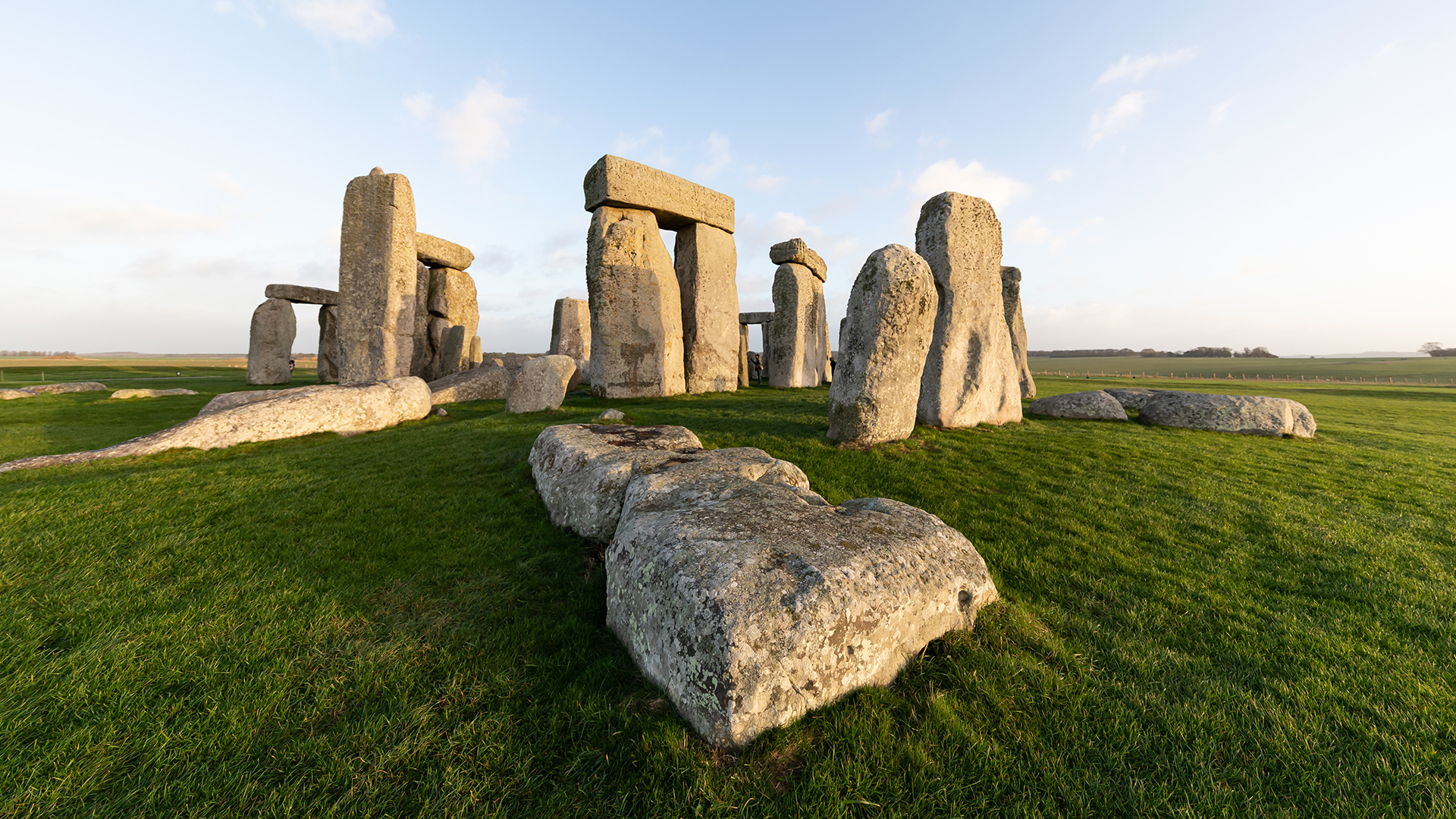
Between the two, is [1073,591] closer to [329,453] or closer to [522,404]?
[329,453]

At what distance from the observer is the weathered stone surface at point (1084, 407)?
31.7 feet

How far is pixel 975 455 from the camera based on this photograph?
6469 mm

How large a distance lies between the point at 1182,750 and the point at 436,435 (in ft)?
27.8

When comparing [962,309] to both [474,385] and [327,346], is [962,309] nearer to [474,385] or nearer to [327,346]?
[474,385]

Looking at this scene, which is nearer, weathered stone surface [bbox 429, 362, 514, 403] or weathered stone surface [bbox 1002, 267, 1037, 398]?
weathered stone surface [bbox 429, 362, 514, 403]

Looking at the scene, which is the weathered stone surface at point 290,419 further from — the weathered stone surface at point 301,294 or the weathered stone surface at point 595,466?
the weathered stone surface at point 301,294

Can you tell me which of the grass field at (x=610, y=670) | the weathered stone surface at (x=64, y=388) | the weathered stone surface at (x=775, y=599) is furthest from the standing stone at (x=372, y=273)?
the weathered stone surface at (x=775, y=599)

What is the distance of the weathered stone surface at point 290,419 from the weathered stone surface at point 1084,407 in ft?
40.3

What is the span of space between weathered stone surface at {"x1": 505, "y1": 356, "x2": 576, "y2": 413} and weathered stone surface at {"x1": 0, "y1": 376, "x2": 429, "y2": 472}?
6.41ft

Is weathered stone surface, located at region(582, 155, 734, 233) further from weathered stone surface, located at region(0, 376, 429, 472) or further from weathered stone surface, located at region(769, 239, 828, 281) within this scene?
weathered stone surface, located at region(0, 376, 429, 472)

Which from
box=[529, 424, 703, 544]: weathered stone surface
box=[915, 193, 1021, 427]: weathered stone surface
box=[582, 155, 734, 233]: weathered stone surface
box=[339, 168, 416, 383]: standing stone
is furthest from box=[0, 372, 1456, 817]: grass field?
box=[582, 155, 734, 233]: weathered stone surface

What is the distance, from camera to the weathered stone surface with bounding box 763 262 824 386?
1570cm

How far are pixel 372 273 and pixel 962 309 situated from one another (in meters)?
12.7

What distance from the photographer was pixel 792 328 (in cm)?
1598
